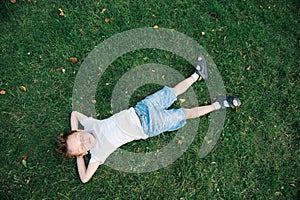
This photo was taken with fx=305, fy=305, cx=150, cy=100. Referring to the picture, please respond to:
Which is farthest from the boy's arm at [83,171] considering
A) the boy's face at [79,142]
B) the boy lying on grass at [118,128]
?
the boy's face at [79,142]

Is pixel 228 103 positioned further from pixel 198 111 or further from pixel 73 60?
pixel 73 60

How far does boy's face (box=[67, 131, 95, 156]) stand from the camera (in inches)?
135

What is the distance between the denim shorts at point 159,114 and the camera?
3738 mm

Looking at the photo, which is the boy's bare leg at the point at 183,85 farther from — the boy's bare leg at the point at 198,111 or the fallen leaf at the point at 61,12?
Result: the fallen leaf at the point at 61,12

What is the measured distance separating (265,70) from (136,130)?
86.6 inches

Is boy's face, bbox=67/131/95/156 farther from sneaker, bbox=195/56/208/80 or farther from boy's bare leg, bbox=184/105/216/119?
sneaker, bbox=195/56/208/80

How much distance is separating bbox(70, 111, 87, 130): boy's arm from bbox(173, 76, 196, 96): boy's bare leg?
131 cm

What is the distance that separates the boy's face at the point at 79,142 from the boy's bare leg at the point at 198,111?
134cm

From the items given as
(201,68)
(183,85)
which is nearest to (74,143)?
(183,85)

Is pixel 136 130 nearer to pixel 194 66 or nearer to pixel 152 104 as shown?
pixel 152 104

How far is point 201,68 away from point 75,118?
1.88 m

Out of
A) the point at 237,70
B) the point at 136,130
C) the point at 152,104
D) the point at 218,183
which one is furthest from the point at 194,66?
the point at 218,183

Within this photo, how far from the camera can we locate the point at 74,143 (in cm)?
343

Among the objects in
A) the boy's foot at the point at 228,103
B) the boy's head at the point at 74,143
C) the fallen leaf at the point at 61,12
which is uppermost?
the fallen leaf at the point at 61,12
